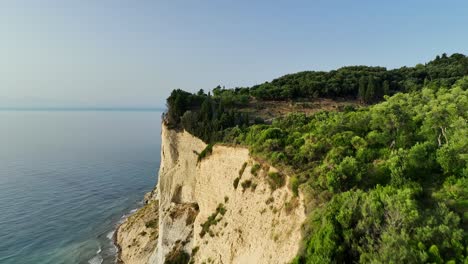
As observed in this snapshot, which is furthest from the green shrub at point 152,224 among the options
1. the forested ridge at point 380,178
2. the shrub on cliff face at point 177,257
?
the forested ridge at point 380,178

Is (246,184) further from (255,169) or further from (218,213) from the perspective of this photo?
(218,213)

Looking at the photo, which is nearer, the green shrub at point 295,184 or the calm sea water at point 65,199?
the green shrub at point 295,184

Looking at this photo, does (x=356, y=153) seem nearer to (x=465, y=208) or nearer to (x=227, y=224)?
(x=465, y=208)

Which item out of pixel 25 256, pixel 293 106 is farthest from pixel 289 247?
pixel 293 106

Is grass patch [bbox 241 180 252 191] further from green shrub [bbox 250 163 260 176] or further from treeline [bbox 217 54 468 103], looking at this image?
treeline [bbox 217 54 468 103]

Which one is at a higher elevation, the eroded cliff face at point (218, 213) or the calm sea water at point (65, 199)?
the eroded cliff face at point (218, 213)

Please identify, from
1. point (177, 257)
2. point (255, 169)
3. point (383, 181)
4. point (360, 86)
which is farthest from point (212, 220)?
point (360, 86)

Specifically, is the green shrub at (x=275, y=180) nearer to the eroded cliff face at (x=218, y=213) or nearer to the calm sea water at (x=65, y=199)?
the eroded cliff face at (x=218, y=213)

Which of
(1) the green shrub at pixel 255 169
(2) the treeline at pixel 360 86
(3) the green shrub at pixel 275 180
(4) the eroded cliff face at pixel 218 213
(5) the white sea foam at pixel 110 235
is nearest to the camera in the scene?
(4) the eroded cliff face at pixel 218 213

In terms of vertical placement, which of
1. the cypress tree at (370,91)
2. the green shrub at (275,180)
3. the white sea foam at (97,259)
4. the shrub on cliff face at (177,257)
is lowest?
the white sea foam at (97,259)

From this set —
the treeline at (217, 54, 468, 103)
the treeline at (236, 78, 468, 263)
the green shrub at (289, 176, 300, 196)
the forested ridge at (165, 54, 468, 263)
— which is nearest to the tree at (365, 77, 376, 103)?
the treeline at (217, 54, 468, 103)
